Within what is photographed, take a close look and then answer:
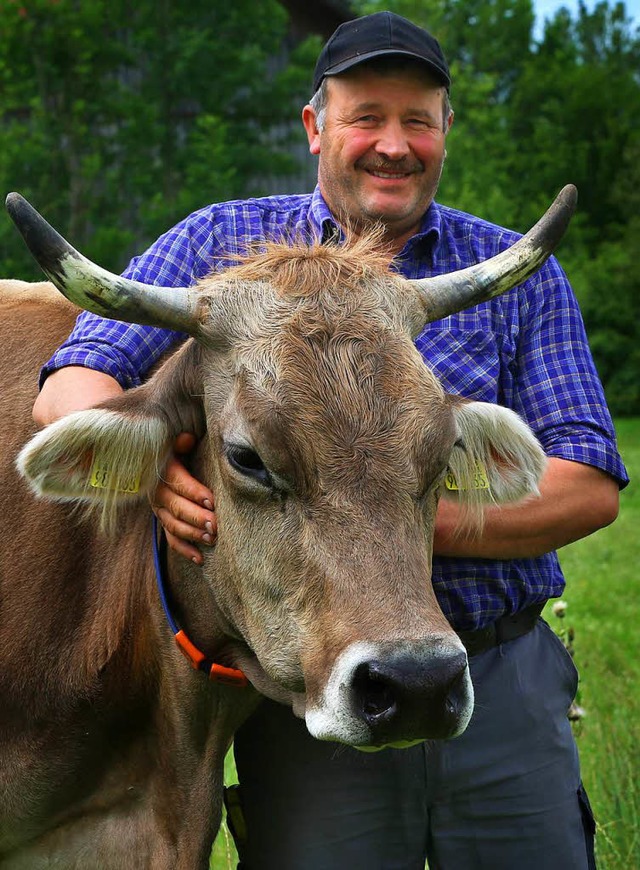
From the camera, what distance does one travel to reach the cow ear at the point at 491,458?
11.3ft

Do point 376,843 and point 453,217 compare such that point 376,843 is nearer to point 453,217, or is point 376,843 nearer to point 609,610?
point 453,217

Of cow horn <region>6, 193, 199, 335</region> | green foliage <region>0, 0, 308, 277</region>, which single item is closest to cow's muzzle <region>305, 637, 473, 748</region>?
cow horn <region>6, 193, 199, 335</region>

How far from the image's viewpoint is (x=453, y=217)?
4.10m

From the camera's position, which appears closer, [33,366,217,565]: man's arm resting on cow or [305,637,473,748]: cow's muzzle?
[305,637,473,748]: cow's muzzle

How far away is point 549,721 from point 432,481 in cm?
124

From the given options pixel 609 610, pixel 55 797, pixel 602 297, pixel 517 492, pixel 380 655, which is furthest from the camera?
pixel 602 297

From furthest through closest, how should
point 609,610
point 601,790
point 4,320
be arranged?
point 609,610
point 601,790
point 4,320

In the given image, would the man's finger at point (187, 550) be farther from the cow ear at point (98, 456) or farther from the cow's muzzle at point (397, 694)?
the cow's muzzle at point (397, 694)

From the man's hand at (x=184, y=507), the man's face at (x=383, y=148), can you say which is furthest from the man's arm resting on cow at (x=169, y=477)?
the man's face at (x=383, y=148)

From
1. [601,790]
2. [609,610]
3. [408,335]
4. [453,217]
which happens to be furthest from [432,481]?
[609,610]

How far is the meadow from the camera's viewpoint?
16.6 ft

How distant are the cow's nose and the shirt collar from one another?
1.75 meters

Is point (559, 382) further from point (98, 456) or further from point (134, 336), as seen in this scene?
point (98, 456)

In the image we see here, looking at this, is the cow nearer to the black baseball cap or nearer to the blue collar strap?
the blue collar strap
